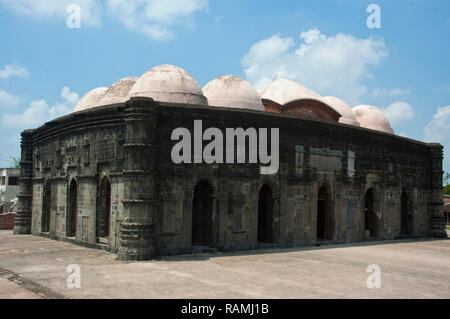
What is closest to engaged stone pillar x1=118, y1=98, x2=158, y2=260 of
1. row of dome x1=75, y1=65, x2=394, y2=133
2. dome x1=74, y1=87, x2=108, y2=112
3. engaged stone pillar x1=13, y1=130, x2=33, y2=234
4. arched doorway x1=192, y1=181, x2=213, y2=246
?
arched doorway x1=192, y1=181, x2=213, y2=246

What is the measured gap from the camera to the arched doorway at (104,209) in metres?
12.6

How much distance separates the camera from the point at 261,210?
530 inches

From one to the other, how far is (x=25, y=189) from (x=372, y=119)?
16.1 meters

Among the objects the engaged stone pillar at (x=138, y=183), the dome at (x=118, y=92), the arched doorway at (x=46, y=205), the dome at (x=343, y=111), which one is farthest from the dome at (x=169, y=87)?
the dome at (x=343, y=111)

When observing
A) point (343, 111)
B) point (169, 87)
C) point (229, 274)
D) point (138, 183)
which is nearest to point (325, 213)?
point (343, 111)

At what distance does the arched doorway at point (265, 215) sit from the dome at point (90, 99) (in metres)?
7.66

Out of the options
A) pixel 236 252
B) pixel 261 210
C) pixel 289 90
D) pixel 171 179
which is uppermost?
pixel 289 90

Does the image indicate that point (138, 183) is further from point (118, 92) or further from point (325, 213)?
point (325, 213)

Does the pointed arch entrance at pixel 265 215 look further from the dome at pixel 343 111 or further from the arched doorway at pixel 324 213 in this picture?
the dome at pixel 343 111

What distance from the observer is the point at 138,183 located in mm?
10367

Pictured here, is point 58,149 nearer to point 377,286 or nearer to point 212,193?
point 212,193

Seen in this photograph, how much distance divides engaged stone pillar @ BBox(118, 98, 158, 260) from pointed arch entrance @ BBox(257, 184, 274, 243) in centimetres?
407
